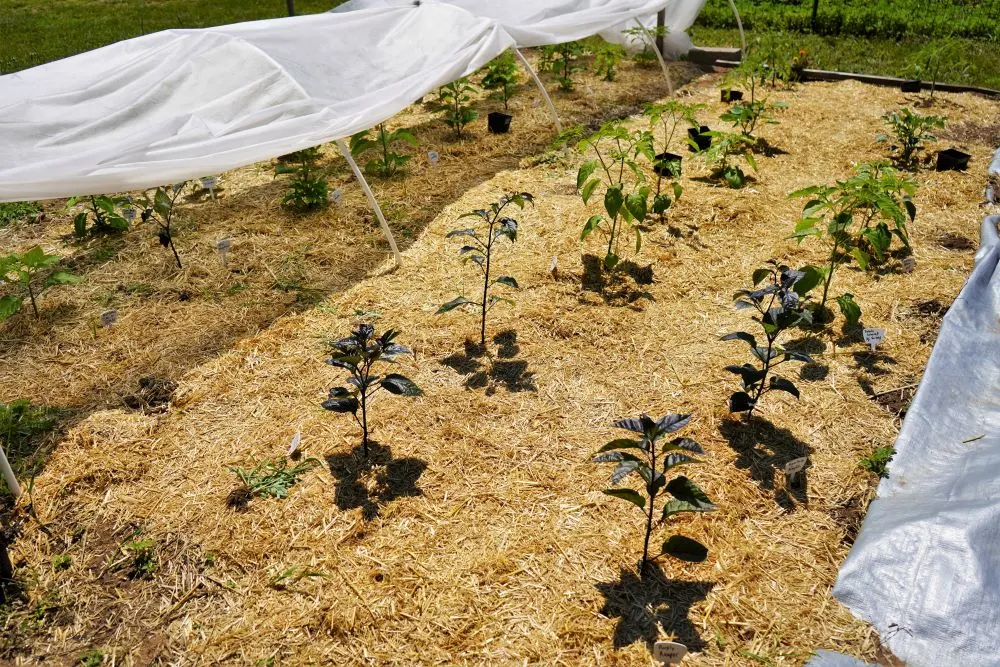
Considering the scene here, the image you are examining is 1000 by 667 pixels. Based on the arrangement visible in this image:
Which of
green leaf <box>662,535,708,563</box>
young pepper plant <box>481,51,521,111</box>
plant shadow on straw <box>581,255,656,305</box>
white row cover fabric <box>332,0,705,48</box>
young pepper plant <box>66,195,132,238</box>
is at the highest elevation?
white row cover fabric <box>332,0,705,48</box>

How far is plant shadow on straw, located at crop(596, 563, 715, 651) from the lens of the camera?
215cm

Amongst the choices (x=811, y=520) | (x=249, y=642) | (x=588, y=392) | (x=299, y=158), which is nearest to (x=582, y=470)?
(x=588, y=392)

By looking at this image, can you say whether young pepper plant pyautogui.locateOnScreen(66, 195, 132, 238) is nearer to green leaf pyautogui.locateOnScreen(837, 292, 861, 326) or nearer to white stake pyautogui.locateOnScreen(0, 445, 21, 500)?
white stake pyautogui.locateOnScreen(0, 445, 21, 500)

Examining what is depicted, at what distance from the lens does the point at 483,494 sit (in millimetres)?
2654

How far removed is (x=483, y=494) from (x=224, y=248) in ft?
7.10

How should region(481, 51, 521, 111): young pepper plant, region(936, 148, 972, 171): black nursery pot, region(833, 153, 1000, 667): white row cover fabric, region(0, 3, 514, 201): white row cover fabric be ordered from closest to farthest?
region(833, 153, 1000, 667): white row cover fabric, region(0, 3, 514, 201): white row cover fabric, region(936, 148, 972, 171): black nursery pot, region(481, 51, 521, 111): young pepper plant

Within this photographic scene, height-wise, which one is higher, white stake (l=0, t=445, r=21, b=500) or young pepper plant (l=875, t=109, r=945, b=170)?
young pepper plant (l=875, t=109, r=945, b=170)

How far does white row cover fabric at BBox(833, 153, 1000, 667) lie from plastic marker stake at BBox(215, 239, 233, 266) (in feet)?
10.6

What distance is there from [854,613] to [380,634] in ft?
4.60

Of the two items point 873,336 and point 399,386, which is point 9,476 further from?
point 873,336

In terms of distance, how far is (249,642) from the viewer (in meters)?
2.14

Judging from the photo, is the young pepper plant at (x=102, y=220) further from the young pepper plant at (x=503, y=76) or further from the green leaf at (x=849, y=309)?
the green leaf at (x=849, y=309)

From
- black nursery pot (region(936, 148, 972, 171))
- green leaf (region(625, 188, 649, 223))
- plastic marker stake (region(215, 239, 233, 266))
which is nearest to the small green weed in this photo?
green leaf (region(625, 188, 649, 223))

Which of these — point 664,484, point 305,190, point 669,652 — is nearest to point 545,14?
point 305,190
